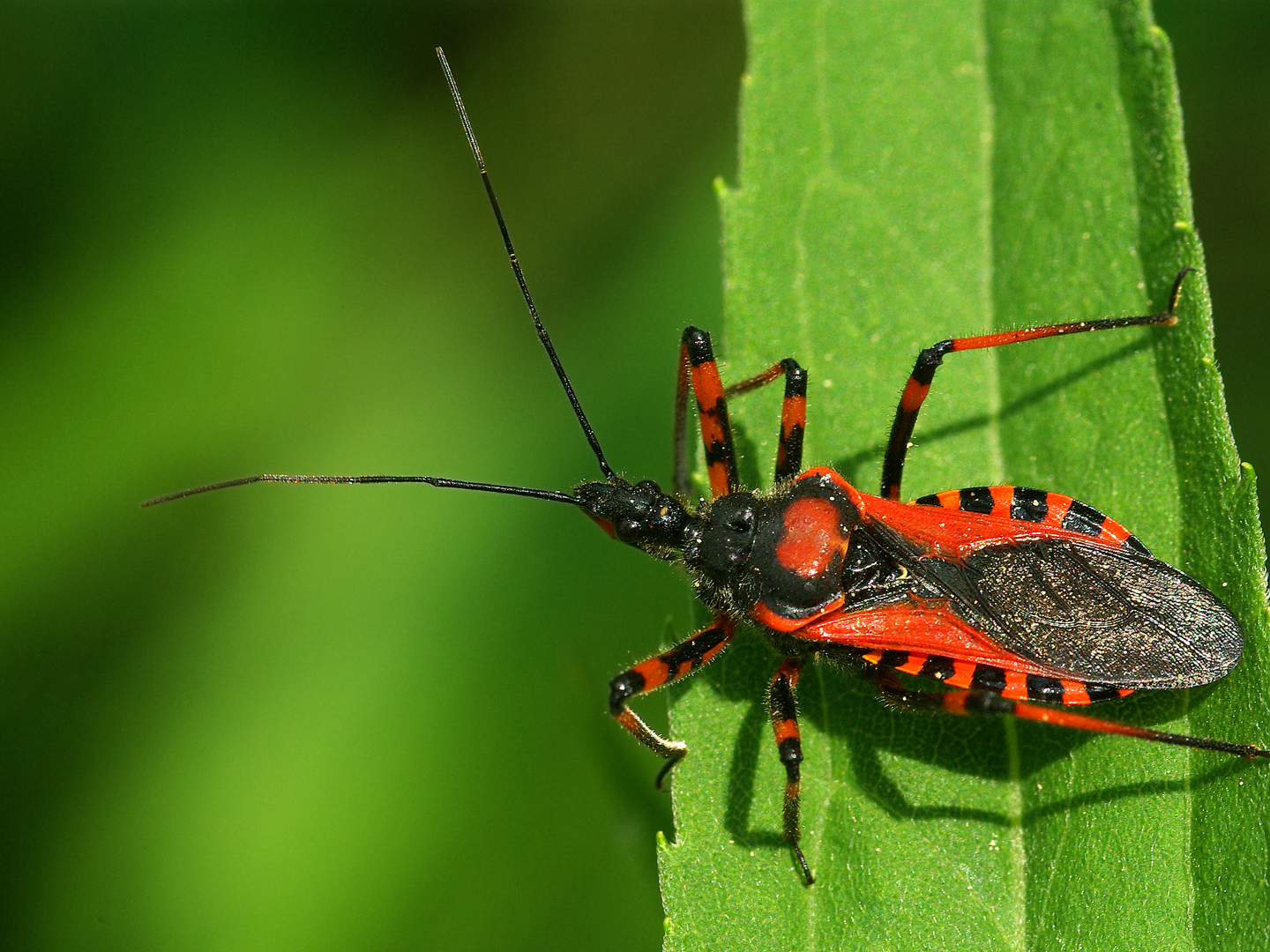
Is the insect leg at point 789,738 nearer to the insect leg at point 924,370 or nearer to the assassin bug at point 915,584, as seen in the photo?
the assassin bug at point 915,584

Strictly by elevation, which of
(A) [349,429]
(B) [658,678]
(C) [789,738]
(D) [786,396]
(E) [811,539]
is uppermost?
(A) [349,429]

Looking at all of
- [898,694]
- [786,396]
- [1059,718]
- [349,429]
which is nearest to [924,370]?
[786,396]

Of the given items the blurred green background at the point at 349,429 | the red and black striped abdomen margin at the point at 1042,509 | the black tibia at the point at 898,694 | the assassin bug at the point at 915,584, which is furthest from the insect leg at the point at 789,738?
the red and black striped abdomen margin at the point at 1042,509

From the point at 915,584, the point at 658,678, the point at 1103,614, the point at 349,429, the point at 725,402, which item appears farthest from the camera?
the point at 349,429

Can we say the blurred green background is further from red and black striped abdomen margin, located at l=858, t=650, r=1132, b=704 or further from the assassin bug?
red and black striped abdomen margin, located at l=858, t=650, r=1132, b=704

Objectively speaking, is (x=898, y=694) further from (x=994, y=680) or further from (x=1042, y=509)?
(x=1042, y=509)

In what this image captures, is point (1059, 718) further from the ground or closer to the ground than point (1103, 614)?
closer to the ground

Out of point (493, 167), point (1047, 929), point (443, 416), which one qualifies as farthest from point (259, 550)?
point (1047, 929)

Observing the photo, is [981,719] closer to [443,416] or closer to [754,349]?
[754,349]

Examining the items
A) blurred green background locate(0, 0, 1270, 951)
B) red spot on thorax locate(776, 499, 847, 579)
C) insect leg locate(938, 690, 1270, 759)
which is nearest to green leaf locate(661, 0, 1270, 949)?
insect leg locate(938, 690, 1270, 759)
